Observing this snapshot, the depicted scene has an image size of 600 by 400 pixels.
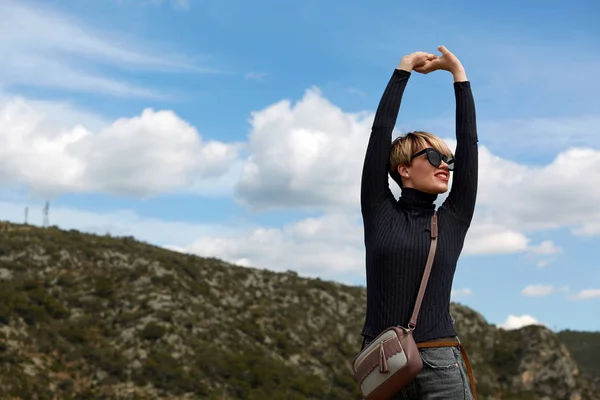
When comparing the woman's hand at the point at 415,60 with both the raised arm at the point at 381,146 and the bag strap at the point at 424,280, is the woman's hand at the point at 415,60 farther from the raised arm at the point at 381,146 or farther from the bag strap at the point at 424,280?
the bag strap at the point at 424,280

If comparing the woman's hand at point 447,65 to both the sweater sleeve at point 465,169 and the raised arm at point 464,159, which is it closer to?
the raised arm at point 464,159

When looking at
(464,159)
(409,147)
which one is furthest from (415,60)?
(464,159)

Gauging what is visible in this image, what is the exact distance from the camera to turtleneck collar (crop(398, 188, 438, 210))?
337 cm

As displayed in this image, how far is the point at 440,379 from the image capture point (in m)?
3.04

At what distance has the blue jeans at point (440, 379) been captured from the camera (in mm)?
3039

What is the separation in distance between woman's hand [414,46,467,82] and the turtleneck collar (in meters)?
0.68

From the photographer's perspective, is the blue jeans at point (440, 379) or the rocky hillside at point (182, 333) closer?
the blue jeans at point (440, 379)

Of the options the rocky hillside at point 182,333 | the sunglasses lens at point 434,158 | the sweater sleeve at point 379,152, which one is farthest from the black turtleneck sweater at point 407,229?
the rocky hillside at point 182,333

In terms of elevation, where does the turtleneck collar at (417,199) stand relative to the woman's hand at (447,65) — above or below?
below

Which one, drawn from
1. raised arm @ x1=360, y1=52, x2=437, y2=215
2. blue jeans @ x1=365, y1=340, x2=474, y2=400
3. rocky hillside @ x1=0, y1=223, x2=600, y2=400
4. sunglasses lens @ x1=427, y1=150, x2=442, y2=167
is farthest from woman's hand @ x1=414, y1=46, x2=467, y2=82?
rocky hillside @ x1=0, y1=223, x2=600, y2=400

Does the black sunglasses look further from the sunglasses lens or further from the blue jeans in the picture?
the blue jeans

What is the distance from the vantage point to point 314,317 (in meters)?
38.5

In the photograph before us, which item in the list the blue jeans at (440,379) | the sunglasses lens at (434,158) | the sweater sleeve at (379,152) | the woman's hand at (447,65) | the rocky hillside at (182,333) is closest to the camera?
the blue jeans at (440,379)

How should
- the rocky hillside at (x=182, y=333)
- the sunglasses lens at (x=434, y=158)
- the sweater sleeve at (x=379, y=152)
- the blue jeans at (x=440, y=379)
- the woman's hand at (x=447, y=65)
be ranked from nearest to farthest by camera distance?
the blue jeans at (x=440, y=379) < the sunglasses lens at (x=434, y=158) < the sweater sleeve at (x=379, y=152) < the woman's hand at (x=447, y=65) < the rocky hillside at (x=182, y=333)
